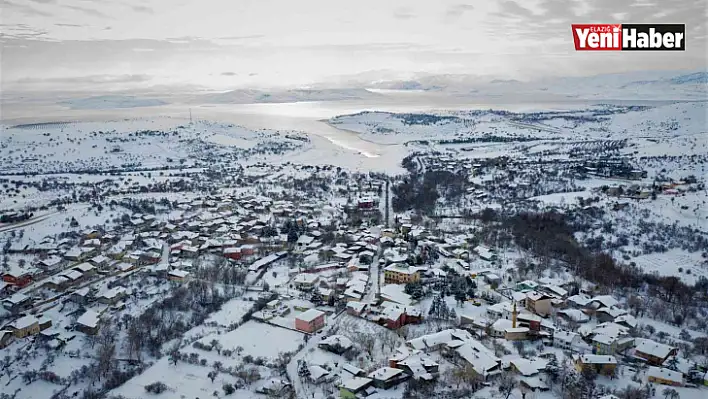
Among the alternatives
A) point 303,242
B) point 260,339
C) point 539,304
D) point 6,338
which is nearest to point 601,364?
point 539,304

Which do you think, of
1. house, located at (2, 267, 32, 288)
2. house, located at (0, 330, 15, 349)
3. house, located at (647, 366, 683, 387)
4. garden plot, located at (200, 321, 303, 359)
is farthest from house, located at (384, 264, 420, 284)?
house, located at (2, 267, 32, 288)

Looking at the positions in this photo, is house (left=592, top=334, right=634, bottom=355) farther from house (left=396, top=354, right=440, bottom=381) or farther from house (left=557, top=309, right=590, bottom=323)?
house (left=396, top=354, right=440, bottom=381)

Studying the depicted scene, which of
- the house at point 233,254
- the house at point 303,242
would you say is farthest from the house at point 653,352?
the house at point 233,254

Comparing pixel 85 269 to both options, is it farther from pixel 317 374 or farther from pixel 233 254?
pixel 317 374

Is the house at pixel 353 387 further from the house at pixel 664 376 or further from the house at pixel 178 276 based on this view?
the house at pixel 178 276

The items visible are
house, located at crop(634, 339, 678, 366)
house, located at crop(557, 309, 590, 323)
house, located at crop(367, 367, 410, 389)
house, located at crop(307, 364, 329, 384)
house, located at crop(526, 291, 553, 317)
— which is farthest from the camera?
house, located at crop(526, 291, 553, 317)
